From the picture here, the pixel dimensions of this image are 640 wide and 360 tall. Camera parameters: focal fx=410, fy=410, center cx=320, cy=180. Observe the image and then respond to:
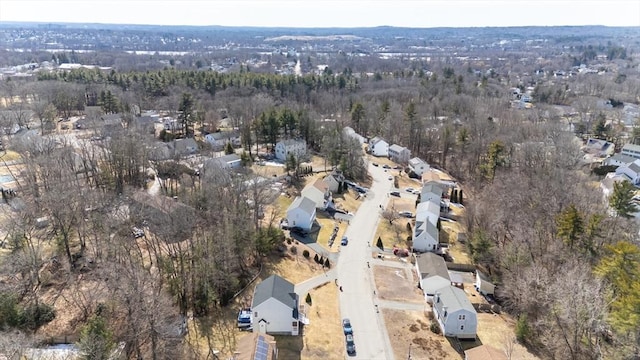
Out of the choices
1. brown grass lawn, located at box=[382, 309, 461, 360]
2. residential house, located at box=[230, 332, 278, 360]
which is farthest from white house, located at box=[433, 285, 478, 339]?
residential house, located at box=[230, 332, 278, 360]

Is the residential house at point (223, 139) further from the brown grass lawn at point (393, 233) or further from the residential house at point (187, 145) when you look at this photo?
the brown grass lawn at point (393, 233)

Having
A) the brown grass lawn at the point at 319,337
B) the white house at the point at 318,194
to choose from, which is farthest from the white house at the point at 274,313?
the white house at the point at 318,194

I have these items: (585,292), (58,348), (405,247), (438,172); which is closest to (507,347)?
(585,292)

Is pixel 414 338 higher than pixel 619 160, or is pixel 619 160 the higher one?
pixel 619 160

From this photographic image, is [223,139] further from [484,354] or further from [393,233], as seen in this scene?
[484,354]

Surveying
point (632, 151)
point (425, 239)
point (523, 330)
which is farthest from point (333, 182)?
point (632, 151)

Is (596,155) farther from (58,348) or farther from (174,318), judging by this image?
(58,348)

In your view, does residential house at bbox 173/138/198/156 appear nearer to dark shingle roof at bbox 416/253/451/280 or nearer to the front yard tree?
dark shingle roof at bbox 416/253/451/280
